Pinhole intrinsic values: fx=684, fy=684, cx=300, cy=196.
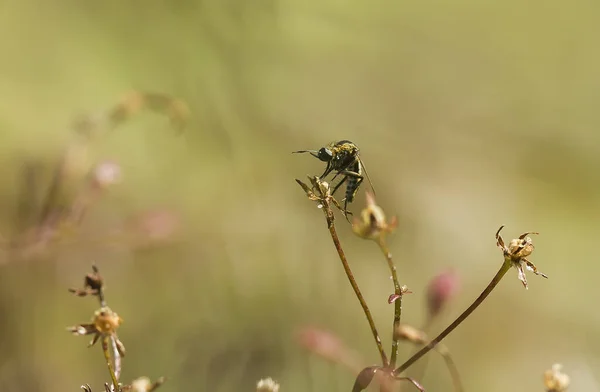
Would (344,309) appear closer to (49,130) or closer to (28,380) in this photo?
(28,380)

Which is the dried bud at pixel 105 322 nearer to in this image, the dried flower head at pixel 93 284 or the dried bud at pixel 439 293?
the dried flower head at pixel 93 284

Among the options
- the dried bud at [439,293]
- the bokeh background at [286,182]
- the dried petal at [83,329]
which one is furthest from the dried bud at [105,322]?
the bokeh background at [286,182]

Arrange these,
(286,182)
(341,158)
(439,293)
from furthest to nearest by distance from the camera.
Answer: (286,182), (341,158), (439,293)

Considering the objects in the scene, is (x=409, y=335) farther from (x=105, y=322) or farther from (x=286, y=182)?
(x=286, y=182)

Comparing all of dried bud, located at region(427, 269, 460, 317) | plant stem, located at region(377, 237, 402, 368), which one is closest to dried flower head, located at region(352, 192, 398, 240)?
plant stem, located at region(377, 237, 402, 368)

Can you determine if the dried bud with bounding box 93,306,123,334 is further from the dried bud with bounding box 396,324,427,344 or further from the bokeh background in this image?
the bokeh background

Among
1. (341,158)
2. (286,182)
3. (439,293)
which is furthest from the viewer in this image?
(286,182)

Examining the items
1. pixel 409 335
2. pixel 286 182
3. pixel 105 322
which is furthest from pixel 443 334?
pixel 286 182

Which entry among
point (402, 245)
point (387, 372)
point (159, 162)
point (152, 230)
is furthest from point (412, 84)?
point (387, 372)
